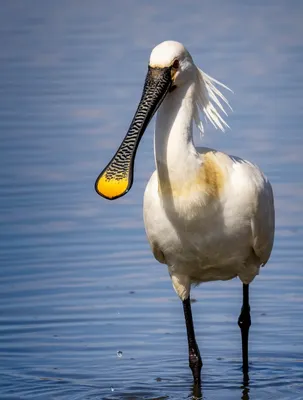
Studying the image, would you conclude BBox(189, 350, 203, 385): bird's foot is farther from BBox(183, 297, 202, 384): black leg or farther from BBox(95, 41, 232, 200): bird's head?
BBox(95, 41, 232, 200): bird's head

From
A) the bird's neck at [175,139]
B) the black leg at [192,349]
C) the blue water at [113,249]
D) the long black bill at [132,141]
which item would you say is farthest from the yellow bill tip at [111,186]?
the blue water at [113,249]

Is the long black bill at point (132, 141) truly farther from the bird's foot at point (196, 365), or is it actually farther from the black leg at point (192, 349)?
the bird's foot at point (196, 365)

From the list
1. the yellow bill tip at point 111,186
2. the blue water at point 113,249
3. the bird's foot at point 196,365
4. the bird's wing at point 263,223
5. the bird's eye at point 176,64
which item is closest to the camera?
the yellow bill tip at point 111,186

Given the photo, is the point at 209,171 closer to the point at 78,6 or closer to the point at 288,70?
the point at 288,70

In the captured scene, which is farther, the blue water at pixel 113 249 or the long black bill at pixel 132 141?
the blue water at pixel 113 249

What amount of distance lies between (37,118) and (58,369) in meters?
8.60

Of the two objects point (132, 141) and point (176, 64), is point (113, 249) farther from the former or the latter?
point (176, 64)

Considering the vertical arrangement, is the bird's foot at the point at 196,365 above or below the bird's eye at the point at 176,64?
below

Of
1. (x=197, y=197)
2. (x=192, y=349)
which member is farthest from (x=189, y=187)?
(x=192, y=349)

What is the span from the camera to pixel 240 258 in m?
9.85

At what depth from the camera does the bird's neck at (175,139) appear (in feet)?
30.2

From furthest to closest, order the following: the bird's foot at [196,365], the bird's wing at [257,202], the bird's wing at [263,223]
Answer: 1. the bird's foot at [196,365]
2. the bird's wing at [263,223]
3. the bird's wing at [257,202]

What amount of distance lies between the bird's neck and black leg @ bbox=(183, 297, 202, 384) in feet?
4.13

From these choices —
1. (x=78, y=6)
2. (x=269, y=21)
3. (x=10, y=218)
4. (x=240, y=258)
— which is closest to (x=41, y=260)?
(x=10, y=218)
